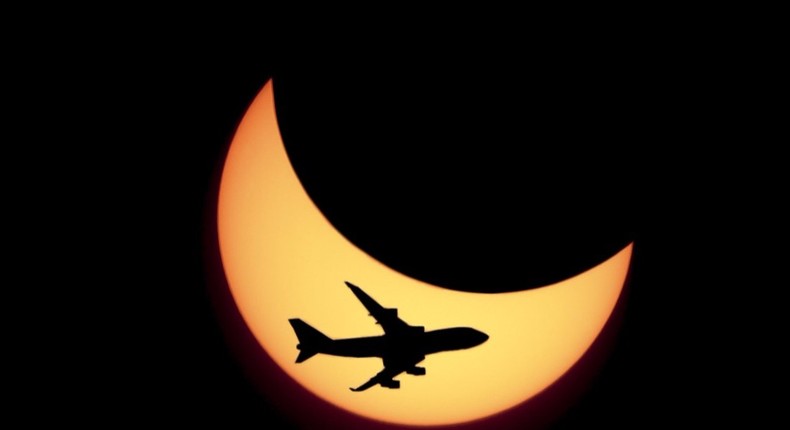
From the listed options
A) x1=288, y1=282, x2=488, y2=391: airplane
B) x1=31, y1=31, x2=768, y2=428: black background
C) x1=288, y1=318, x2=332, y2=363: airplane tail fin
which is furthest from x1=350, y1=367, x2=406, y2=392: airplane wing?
x1=31, y1=31, x2=768, y2=428: black background

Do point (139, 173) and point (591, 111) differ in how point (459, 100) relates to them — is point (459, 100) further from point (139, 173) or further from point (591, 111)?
point (139, 173)

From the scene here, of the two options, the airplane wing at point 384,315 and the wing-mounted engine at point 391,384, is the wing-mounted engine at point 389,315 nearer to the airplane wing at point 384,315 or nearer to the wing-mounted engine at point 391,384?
the airplane wing at point 384,315

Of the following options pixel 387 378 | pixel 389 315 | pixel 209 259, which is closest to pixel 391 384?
pixel 387 378

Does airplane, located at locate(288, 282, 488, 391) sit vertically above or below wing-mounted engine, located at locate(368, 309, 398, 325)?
below

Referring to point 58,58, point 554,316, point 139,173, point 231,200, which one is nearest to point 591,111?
point 554,316

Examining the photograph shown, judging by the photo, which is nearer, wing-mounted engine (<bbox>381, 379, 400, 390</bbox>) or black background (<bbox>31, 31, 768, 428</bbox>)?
wing-mounted engine (<bbox>381, 379, 400, 390</bbox>)

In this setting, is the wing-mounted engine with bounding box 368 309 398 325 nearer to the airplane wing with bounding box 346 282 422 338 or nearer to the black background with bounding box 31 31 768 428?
the airplane wing with bounding box 346 282 422 338

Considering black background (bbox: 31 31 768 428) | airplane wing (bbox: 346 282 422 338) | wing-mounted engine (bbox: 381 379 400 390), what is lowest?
wing-mounted engine (bbox: 381 379 400 390)

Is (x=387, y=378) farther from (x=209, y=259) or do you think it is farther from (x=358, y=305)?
(x=209, y=259)
